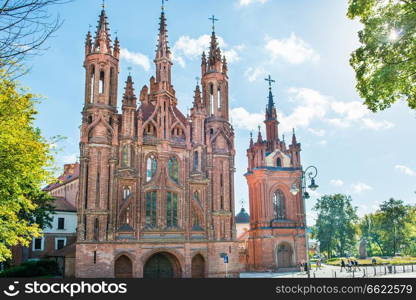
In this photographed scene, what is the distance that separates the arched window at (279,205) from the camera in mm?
50062

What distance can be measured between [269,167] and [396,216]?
32594mm

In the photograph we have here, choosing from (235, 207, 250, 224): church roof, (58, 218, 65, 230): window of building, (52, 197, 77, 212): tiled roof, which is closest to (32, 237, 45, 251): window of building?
(58, 218, 65, 230): window of building

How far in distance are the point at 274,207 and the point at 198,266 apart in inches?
689

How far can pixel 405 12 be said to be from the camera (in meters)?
12.9

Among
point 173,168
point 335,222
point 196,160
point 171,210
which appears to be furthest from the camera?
point 335,222

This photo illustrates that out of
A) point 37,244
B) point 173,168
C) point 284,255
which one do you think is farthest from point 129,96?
point 284,255

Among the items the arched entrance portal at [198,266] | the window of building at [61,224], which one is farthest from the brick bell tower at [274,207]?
the window of building at [61,224]

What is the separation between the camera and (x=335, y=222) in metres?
66.3

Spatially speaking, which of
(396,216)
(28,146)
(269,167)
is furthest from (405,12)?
(396,216)

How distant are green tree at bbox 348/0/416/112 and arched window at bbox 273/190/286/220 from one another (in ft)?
122

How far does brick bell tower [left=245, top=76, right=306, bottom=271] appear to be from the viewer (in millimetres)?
47969

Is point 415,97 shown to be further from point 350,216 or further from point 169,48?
point 350,216

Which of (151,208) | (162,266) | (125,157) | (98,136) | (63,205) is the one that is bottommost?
(162,266)

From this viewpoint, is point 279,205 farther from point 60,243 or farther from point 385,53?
point 385,53
